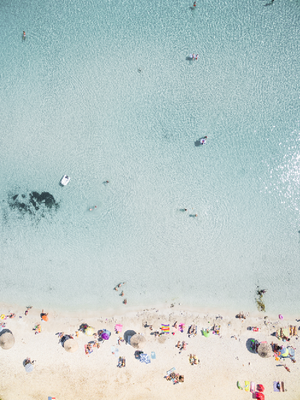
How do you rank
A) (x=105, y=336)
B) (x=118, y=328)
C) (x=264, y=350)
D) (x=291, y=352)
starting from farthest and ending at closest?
1. (x=118, y=328)
2. (x=291, y=352)
3. (x=105, y=336)
4. (x=264, y=350)

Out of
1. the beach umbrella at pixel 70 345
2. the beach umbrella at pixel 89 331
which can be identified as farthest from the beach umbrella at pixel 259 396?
the beach umbrella at pixel 70 345

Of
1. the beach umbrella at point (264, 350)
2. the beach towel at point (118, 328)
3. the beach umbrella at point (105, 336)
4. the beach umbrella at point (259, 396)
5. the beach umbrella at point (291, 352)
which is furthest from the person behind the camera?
the beach towel at point (118, 328)

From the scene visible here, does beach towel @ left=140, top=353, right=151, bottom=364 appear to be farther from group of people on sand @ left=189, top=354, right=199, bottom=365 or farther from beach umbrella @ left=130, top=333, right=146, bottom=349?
group of people on sand @ left=189, top=354, right=199, bottom=365

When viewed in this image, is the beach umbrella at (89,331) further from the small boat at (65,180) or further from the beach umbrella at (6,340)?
the small boat at (65,180)

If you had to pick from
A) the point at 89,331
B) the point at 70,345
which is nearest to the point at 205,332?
the point at 89,331

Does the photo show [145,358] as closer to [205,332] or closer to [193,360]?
[193,360]

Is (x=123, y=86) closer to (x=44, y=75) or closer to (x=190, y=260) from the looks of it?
(x=44, y=75)

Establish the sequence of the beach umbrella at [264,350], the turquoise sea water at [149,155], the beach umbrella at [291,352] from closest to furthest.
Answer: the beach umbrella at [264,350], the beach umbrella at [291,352], the turquoise sea water at [149,155]

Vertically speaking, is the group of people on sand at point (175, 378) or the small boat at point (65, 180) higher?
the small boat at point (65, 180)
